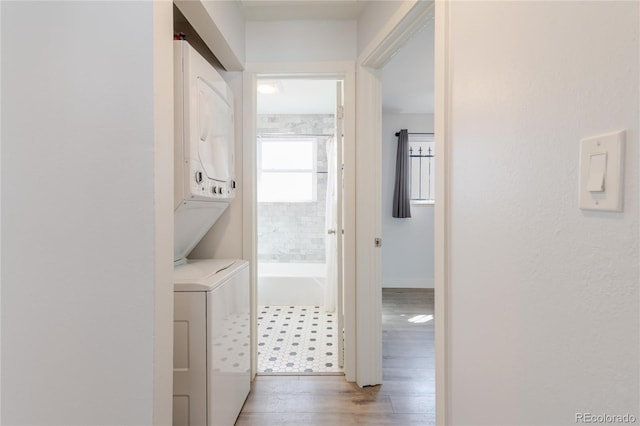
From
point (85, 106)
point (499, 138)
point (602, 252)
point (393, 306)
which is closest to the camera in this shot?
point (602, 252)

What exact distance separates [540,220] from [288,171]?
13.3 feet

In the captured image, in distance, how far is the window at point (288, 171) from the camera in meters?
4.56

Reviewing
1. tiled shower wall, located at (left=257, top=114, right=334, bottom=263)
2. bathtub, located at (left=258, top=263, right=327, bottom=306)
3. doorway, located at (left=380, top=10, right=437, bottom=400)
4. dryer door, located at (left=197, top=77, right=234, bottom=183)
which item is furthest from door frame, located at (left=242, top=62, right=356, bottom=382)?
tiled shower wall, located at (left=257, top=114, right=334, bottom=263)

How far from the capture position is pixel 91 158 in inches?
39.2

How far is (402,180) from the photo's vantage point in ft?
14.2

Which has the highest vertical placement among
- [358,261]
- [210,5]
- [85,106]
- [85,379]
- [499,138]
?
[210,5]

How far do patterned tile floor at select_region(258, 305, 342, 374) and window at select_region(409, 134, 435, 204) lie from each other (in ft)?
7.48

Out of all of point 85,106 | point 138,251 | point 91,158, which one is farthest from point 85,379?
point 85,106

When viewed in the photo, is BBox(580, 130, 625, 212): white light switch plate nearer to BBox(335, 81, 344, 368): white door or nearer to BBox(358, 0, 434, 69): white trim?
BBox(358, 0, 434, 69): white trim

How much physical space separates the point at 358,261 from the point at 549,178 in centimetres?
151

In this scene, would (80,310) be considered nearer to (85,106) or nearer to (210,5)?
(85,106)

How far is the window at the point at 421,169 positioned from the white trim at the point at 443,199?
3.53 meters

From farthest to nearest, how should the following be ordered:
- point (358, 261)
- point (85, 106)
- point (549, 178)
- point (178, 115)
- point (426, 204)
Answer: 1. point (426, 204)
2. point (358, 261)
3. point (178, 115)
4. point (85, 106)
5. point (549, 178)

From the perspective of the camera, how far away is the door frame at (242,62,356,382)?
6.93 feet
